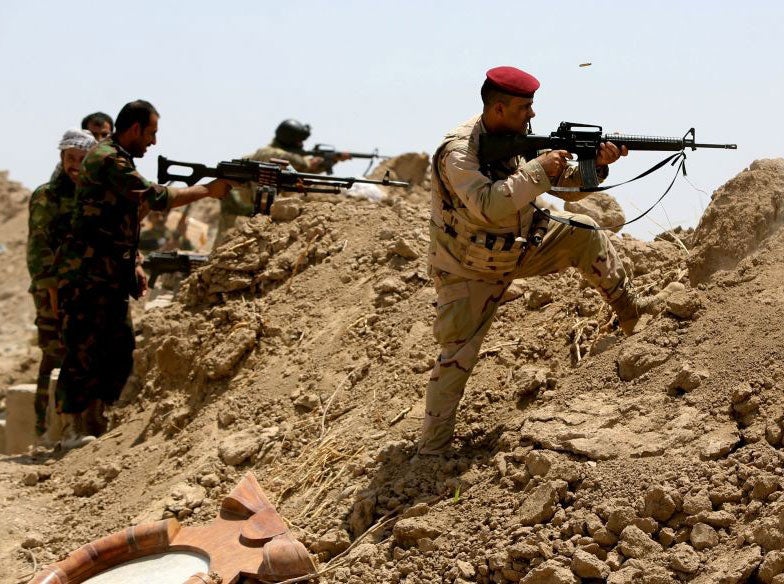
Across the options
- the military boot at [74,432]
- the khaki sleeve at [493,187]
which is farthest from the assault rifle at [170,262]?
the khaki sleeve at [493,187]

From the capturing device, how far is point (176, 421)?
7305 mm

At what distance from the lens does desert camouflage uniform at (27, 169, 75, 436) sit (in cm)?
802

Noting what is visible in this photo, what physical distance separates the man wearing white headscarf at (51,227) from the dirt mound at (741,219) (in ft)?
13.0

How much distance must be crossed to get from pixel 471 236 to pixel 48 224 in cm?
400

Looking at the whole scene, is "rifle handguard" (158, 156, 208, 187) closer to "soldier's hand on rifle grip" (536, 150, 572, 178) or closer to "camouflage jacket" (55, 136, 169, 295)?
"camouflage jacket" (55, 136, 169, 295)

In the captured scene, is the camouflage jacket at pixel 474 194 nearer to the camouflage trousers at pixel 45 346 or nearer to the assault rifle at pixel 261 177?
the assault rifle at pixel 261 177

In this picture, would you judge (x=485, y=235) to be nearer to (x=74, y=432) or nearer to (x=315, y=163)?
(x=74, y=432)

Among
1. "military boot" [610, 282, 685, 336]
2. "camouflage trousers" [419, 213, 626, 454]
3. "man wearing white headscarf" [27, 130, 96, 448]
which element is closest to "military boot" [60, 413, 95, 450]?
"man wearing white headscarf" [27, 130, 96, 448]

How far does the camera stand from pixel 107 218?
7.39m

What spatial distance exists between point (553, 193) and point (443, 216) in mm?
490

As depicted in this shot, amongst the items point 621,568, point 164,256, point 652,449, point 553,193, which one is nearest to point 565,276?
point 553,193

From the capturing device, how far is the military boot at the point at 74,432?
7.73 m

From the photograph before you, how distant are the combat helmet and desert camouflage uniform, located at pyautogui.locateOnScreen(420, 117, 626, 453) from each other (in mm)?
6369

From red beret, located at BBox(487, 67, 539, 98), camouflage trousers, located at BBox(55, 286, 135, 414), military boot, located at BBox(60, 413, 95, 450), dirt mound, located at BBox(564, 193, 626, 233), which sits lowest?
military boot, located at BBox(60, 413, 95, 450)
